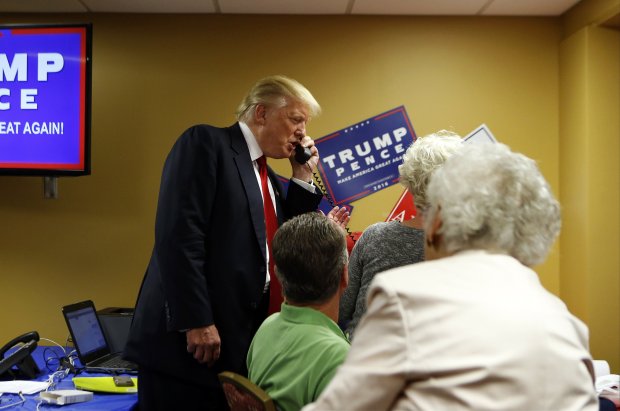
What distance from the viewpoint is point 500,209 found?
1011 mm

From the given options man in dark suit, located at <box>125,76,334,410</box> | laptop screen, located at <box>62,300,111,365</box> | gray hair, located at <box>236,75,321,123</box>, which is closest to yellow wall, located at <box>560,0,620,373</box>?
gray hair, located at <box>236,75,321,123</box>

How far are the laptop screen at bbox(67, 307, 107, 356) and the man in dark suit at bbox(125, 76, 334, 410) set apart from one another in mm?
1014

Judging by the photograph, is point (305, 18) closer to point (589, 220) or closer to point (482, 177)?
point (589, 220)

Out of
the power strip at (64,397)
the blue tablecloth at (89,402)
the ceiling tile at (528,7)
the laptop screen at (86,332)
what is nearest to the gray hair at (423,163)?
the blue tablecloth at (89,402)

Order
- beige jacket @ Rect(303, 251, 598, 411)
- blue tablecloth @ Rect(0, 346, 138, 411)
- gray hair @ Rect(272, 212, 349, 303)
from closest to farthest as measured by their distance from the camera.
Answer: beige jacket @ Rect(303, 251, 598, 411), gray hair @ Rect(272, 212, 349, 303), blue tablecloth @ Rect(0, 346, 138, 411)

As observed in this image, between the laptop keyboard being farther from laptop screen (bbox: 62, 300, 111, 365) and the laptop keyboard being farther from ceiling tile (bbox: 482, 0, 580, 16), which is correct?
ceiling tile (bbox: 482, 0, 580, 16)

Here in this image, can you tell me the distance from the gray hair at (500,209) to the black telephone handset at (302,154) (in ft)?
4.43

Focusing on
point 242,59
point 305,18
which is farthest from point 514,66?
point 242,59

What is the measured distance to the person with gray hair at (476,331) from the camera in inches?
34.5

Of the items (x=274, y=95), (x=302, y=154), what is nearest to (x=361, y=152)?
(x=302, y=154)

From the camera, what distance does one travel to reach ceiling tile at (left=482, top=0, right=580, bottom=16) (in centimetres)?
356

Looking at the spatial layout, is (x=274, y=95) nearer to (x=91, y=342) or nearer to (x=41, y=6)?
(x=91, y=342)

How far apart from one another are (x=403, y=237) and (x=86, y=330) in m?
1.82

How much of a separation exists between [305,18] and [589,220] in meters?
2.02
